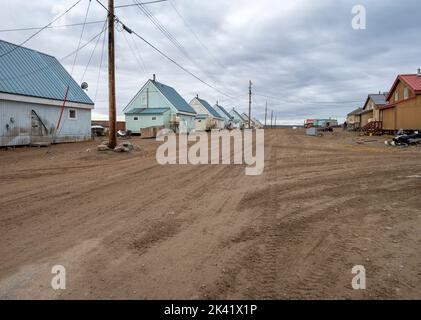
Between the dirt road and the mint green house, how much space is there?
107ft

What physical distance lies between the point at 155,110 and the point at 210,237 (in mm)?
38962

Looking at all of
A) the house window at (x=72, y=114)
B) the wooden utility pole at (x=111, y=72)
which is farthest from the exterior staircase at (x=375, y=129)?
the house window at (x=72, y=114)

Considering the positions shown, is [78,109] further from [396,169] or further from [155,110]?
[396,169]

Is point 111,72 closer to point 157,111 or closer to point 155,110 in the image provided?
point 157,111

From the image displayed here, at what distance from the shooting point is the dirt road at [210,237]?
3.39m

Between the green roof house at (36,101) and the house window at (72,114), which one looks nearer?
the green roof house at (36,101)

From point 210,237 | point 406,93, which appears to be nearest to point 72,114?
point 210,237

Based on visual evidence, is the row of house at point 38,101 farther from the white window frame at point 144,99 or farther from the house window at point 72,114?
the white window frame at point 144,99

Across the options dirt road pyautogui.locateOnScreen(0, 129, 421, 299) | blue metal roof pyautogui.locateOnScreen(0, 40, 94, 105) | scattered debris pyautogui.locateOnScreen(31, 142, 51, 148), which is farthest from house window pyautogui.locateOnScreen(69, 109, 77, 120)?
dirt road pyautogui.locateOnScreen(0, 129, 421, 299)

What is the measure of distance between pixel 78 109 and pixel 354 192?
22.6m

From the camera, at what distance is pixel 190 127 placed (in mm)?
50375

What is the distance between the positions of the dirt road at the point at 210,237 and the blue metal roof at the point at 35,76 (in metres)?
12.7

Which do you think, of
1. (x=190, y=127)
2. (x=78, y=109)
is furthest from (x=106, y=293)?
(x=190, y=127)

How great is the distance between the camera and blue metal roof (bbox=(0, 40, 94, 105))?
19.2 metres
